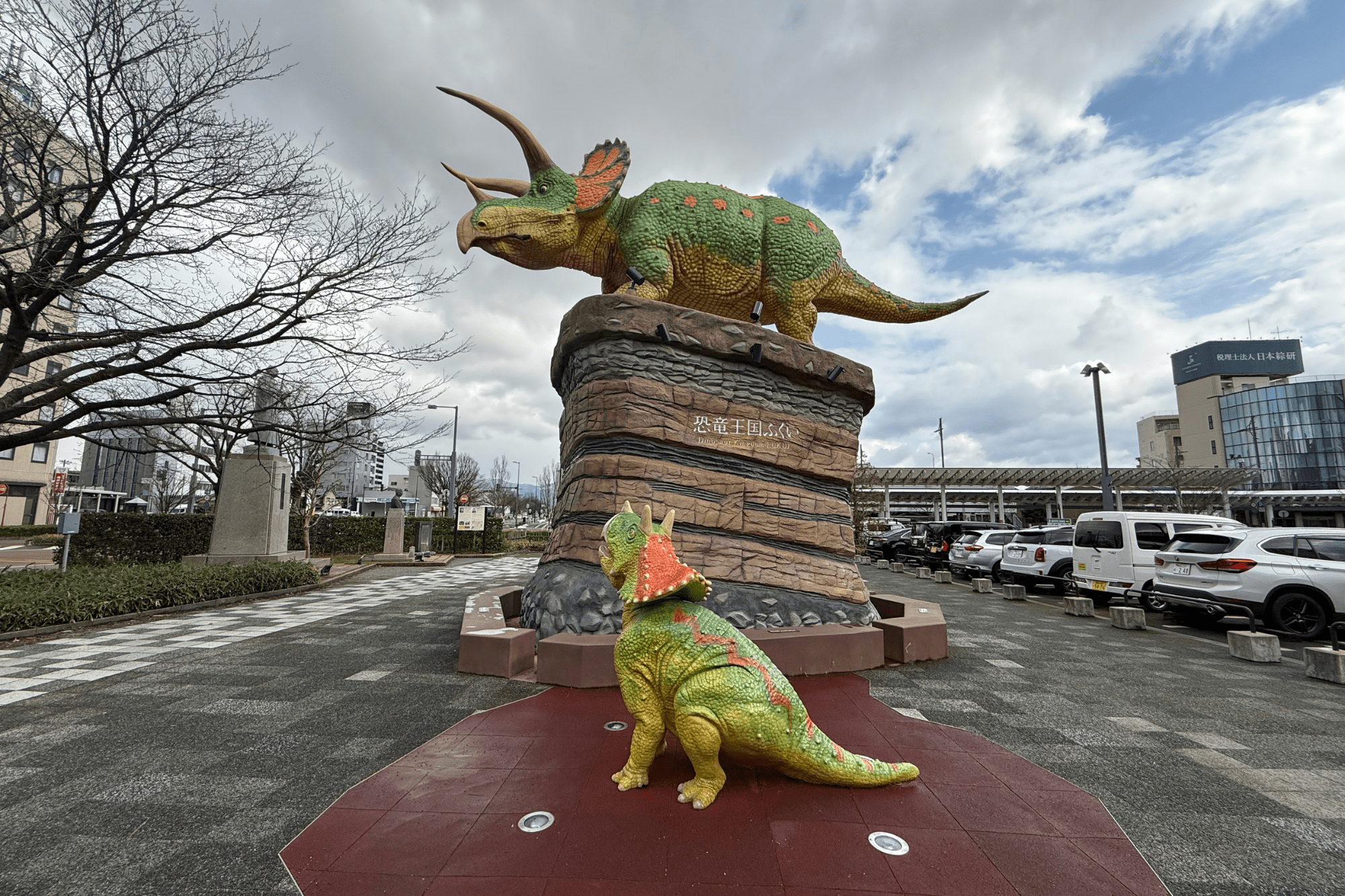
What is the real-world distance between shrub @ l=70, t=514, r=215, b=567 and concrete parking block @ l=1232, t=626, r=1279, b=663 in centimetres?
2026

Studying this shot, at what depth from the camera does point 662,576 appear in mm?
2834

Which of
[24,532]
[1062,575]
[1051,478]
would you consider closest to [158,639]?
[1062,575]

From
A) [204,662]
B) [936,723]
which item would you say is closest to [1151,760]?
[936,723]

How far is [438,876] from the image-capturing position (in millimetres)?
2213

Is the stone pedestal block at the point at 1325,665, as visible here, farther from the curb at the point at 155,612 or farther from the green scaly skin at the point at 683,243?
the curb at the point at 155,612

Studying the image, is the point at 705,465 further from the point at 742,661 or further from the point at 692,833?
the point at 692,833

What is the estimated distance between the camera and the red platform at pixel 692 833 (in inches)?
86.0

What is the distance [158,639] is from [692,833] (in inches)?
299

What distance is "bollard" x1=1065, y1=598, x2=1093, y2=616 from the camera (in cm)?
932

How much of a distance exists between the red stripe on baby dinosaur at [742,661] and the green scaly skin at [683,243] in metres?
4.65

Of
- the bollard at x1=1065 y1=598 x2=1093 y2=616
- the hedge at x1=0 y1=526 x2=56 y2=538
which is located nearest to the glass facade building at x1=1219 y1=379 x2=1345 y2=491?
the bollard at x1=1065 y1=598 x2=1093 y2=616

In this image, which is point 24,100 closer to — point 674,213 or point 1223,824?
point 674,213

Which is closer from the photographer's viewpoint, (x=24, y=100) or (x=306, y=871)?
(x=306, y=871)

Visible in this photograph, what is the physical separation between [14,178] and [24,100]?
110 centimetres
